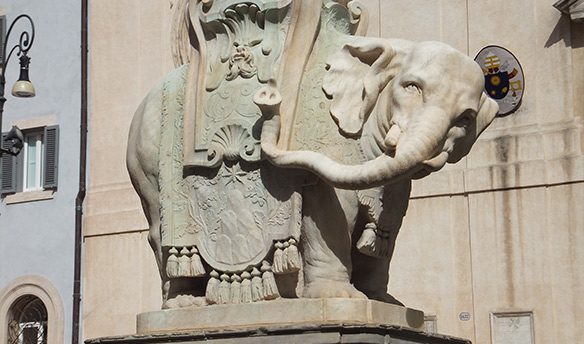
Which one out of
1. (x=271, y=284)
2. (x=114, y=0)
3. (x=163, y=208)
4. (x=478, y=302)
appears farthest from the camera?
(x=114, y=0)

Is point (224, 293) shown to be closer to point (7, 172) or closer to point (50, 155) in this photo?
point (50, 155)

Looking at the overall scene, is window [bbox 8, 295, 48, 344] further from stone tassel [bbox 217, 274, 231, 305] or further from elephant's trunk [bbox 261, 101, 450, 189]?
elephant's trunk [bbox 261, 101, 450, 189]

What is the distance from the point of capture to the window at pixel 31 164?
19.2m

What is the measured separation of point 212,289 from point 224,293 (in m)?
0.06

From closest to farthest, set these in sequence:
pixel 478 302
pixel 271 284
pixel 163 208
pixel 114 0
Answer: pixel 271 284 → pixel 163 208 → pixel 478 302 → pixel 114 0

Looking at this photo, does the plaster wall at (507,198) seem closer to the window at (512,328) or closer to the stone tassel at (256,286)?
the window at (512,328)

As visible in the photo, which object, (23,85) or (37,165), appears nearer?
(23,85)

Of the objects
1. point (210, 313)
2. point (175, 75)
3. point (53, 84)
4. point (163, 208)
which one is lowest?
point (210, 313)

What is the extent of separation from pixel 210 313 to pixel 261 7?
140 cm

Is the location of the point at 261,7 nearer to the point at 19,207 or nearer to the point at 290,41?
the point at 290,41

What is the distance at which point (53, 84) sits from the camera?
19.4m

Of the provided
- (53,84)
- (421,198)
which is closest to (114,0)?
(53,84)

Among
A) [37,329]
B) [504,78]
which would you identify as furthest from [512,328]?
[37,329]

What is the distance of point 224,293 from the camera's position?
5.90m
